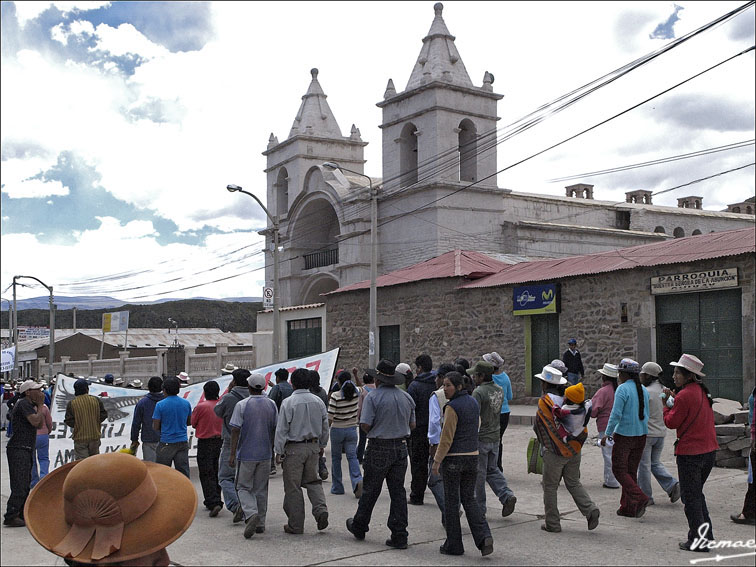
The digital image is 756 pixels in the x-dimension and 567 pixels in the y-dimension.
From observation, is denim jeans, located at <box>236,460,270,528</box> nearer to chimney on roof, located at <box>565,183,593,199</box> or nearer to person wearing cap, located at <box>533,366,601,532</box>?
person wearing cap, located at <box>533,366,601,532</box>

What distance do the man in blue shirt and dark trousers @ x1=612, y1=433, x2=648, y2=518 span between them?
5.14 metres

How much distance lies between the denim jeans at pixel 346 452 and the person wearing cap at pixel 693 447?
4486mm

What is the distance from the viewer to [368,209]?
131ft

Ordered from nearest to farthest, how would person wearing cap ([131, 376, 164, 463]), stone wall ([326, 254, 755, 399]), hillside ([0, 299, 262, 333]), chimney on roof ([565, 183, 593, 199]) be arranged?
person wearing cap ([131, 376, 164, 463]), stone wall ([326, 254, 755, 399]), chimney on roof ([565, 183, 593, 199]), hillside ([0, 299, 262, 333])

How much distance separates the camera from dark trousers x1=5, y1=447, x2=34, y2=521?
8.90 m

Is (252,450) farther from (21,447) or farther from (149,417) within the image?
(21,447)

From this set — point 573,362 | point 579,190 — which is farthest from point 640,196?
point 573,362

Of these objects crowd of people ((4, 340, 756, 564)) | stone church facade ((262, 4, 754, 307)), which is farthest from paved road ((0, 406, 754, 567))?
stone church facade ((262, 4, 754, 307))

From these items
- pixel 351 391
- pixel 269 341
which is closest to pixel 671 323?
pixel 351 391

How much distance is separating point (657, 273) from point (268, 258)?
110 feet

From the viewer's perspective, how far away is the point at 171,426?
9469 mm

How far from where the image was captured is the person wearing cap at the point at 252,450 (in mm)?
8164

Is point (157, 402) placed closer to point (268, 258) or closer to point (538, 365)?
point (538, 365)

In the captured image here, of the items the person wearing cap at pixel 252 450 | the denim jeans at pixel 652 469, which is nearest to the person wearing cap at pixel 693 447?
the denim jeans at pixel 652 469
